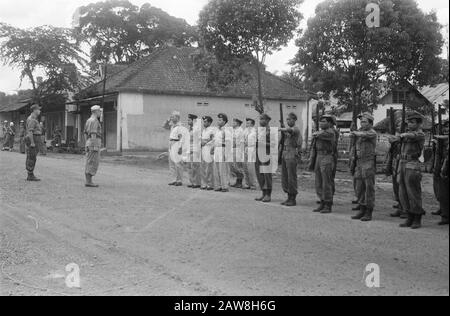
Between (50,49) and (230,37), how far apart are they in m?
17.0

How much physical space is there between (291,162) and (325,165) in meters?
0.85

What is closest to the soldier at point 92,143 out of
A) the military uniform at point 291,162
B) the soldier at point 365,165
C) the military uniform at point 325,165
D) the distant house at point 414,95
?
the military uniform at point 291,162

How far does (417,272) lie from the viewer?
454 centimetres

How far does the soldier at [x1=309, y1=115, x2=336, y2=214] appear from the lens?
8.09m

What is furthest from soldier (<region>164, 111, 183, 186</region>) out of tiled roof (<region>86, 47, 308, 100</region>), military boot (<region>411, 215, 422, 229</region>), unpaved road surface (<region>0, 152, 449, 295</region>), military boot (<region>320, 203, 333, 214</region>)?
tiled roof (<region>86, 47, 308, 100</region>)

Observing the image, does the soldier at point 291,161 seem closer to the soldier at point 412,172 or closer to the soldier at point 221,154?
the soldier at point 221,154

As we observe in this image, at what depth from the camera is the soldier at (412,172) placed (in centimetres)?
671

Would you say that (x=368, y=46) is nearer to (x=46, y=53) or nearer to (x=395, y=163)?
(x=395, y=163)

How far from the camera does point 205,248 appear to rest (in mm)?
5824

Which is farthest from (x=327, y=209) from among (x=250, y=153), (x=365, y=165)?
(x=250, y=153)

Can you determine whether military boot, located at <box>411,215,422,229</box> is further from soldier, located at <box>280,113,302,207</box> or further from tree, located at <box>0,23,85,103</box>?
tree, located at <box>0,23,85,103</box>

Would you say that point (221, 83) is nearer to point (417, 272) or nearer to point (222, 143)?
point (222, 143)

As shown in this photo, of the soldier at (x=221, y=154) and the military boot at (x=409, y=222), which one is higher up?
the soldier at (x=221, y=154)

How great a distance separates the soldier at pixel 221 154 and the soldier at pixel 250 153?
43 centimetres
